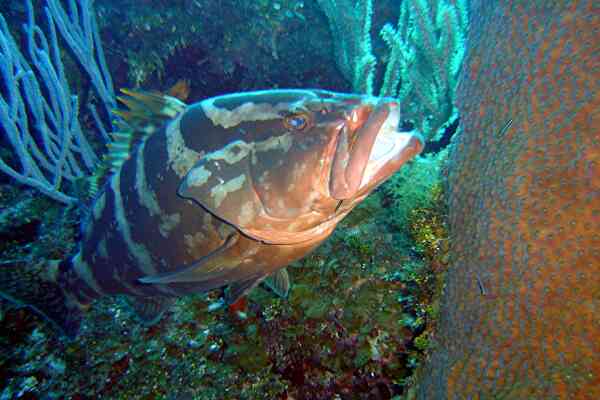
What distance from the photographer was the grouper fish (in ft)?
5.53

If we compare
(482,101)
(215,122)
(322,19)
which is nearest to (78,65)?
(322,19)

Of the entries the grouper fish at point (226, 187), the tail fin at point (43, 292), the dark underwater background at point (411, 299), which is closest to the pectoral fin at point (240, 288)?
the grouper fish at point (226, 187)

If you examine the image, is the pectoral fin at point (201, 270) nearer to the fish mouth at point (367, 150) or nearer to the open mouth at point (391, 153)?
the fish mouth at point (367, 150)

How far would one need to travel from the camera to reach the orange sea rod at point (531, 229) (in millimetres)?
1858

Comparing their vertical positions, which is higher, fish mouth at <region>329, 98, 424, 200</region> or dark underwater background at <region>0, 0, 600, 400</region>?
fish mouth at <region>329, 98, 424, 200</region>

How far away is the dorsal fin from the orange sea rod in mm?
2055

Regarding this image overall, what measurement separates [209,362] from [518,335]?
206 cm

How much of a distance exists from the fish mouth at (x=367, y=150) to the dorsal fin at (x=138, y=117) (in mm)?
1241

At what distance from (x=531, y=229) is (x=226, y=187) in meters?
1.75

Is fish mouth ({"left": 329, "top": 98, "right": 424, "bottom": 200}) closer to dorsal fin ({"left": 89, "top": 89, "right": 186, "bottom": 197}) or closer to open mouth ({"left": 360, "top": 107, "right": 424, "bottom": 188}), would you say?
open mouth ({"left": 360, "top": 107, "right": 424, "bottom": 188})

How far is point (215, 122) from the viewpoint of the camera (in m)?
2.04

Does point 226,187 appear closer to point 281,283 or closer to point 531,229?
point 281,283

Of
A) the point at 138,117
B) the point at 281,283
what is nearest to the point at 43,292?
the point at 138,117

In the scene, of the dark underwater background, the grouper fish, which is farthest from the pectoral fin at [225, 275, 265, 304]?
the dark underwater background
